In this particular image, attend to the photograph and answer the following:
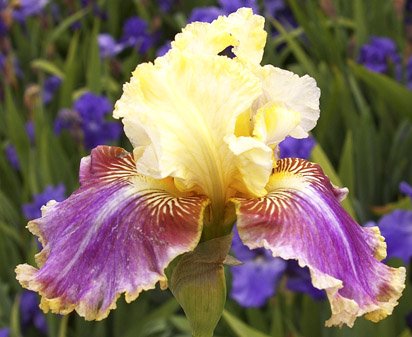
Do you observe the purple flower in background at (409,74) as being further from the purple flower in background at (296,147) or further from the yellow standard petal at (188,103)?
the yellow standard petal at (188,103)

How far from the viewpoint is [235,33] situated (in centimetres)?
75

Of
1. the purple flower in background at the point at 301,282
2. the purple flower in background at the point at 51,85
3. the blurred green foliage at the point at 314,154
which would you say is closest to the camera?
the purple flower in background at the point at 301,282

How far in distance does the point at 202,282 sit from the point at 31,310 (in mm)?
1196

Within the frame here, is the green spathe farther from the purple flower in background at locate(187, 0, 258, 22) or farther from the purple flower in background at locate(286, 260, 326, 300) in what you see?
the purple flower in background at locate(187, 0, 258, 22)

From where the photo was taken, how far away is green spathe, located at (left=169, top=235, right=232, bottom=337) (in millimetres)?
700

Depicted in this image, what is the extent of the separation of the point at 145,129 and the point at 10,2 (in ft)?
7.81

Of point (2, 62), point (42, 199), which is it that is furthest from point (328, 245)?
point (2, 62)

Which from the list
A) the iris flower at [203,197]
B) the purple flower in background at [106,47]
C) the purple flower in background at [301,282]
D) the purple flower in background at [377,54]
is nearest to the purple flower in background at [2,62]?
the purple flower in background at [106,47]

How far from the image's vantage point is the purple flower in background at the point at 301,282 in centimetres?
143

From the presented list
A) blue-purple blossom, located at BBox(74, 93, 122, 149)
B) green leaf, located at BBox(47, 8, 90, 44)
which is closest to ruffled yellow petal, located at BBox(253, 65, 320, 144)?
blue-purple blossom, located at BBox(74, 93, 122, 149)

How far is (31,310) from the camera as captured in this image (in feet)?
5.94

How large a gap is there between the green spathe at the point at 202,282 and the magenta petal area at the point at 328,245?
5 cm

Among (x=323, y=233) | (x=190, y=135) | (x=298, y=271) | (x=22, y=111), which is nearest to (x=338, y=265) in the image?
(x=323, y=233)

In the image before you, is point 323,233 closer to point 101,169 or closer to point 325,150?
point 101,169
